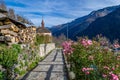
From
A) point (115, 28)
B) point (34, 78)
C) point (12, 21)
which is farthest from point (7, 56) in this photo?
point (115, 28)

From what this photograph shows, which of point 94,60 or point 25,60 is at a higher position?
point 94,60

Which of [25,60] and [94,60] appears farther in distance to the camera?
[25,60]

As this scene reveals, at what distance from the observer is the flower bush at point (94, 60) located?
7.45 metres

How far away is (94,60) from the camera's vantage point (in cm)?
948

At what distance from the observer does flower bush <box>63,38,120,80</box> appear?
7449 millimetres

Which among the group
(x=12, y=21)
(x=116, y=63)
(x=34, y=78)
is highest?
(x=12, y=21)

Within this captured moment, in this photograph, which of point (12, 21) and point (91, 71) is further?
point (12, 21)

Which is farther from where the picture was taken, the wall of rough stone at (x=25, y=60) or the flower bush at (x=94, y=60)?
the wall of rough stone at (x=25, y=60)

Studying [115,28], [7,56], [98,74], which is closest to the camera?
[98,74]

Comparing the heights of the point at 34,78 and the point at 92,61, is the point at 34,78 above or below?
below

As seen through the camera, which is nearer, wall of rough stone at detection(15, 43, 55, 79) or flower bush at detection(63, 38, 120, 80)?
flower bush at detection(63, 38, 120, 80)

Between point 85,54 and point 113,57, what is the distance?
7.92 ft

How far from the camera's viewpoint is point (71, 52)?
11.8m

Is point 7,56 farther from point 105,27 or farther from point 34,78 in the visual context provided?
point 105,27
